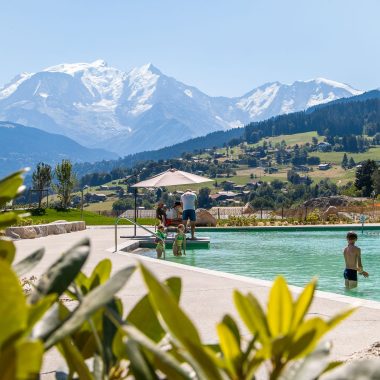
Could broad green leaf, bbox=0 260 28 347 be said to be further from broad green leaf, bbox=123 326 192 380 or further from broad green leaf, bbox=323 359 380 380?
broad green leaf, bbox=323 359 380 380

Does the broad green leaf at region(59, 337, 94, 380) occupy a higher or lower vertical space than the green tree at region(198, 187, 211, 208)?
higher

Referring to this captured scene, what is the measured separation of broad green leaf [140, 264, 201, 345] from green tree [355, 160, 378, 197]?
68.7 m

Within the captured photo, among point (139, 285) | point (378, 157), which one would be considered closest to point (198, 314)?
point (139, 285)

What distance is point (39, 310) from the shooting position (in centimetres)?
90

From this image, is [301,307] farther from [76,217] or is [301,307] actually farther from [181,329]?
[76,217]

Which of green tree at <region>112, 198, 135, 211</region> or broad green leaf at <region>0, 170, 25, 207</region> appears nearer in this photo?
broad green leaf at <region>0, 170, 25, 207</region>

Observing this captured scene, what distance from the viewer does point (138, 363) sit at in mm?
974

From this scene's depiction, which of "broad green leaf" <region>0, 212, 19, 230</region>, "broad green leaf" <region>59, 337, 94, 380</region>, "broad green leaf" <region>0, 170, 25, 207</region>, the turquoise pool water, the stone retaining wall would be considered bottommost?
the turquoise pool water

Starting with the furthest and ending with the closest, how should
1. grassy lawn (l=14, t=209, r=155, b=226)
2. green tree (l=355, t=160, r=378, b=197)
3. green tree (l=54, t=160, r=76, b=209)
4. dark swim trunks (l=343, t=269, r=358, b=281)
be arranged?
green tree (l=355, t=160, r=378, b=197) < green tree (l=54, t=160, r=76, b=209) < grassy lawn (l=14, t=209, r=155, b=226) < dark swim trunks (l=343, t=269, r=358, b=281)

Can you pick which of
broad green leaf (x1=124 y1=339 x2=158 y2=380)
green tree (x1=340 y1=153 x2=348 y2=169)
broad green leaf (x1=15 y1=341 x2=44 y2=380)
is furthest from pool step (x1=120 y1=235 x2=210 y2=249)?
green tree (x1=340 y1=153 x2=348 y2=169)

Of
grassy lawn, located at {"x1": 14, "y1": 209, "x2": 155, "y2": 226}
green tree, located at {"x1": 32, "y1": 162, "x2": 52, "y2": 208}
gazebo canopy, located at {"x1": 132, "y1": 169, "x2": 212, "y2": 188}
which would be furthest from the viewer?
green tree, located at {"x1": 32, "y1": 162, "x2": 52, "y2": 208}

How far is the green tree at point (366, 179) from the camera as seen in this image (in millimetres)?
69312

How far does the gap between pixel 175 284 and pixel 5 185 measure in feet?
1.18

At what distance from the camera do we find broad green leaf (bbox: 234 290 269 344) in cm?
97
